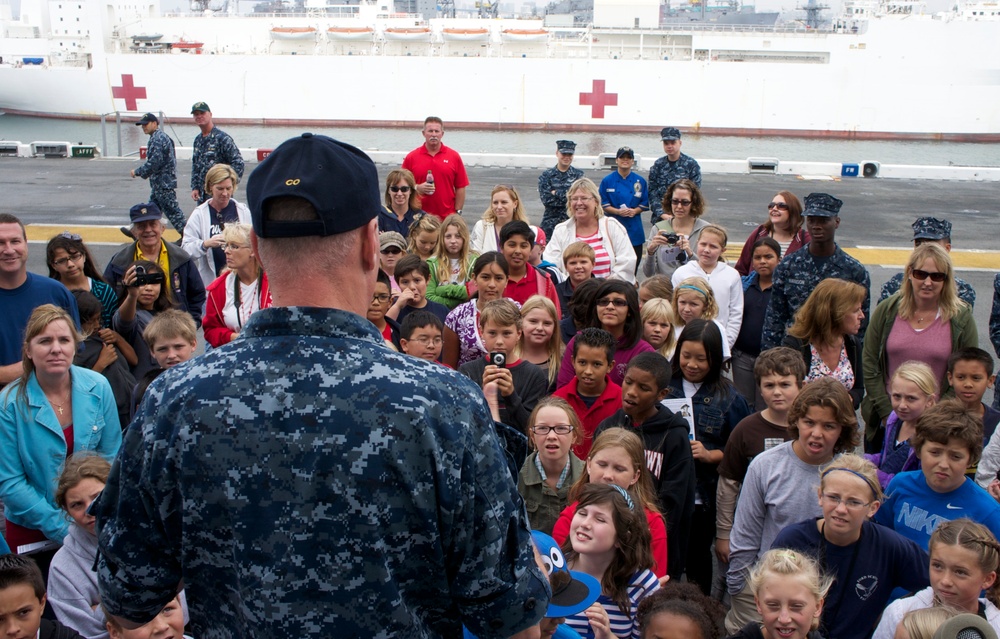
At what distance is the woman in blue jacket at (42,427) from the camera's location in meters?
3.34

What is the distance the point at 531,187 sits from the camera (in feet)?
42.3

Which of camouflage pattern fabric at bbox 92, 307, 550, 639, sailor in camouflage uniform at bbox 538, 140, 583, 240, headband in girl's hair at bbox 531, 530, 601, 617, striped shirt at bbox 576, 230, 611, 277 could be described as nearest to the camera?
camouflage pattern fabric at bbox 92, 307, 550, 639

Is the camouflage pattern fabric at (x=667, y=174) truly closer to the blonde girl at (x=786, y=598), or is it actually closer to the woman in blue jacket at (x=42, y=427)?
the woman in blue jacket at (x=42, y=427)

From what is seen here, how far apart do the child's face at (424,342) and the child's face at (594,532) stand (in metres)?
1.71

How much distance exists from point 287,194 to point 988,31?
39.7 metres

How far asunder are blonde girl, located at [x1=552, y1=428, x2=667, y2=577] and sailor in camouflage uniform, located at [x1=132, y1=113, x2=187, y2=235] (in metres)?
7.28

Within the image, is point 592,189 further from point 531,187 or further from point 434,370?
point 531,187

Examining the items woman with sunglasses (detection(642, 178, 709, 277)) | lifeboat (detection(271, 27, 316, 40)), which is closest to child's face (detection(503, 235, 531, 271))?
woman with sunglasses (detection(642, 178, 709, 277))

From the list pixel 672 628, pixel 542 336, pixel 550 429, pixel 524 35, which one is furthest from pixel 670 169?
pixel 524 35

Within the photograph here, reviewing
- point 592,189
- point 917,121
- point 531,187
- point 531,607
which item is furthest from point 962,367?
point 917,121

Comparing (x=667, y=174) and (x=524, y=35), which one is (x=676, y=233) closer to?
(x=667, y=174)

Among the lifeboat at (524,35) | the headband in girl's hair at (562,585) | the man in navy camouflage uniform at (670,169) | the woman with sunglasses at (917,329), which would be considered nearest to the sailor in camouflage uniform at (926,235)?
the woman with sunglasses at (917,329)

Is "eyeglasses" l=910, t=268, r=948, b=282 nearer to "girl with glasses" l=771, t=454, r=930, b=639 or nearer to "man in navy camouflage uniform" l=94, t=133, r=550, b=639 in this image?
"girl with glasses" l=771, t=454, r=930, b=639

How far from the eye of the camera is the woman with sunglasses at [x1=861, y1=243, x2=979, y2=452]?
14.3 ft
